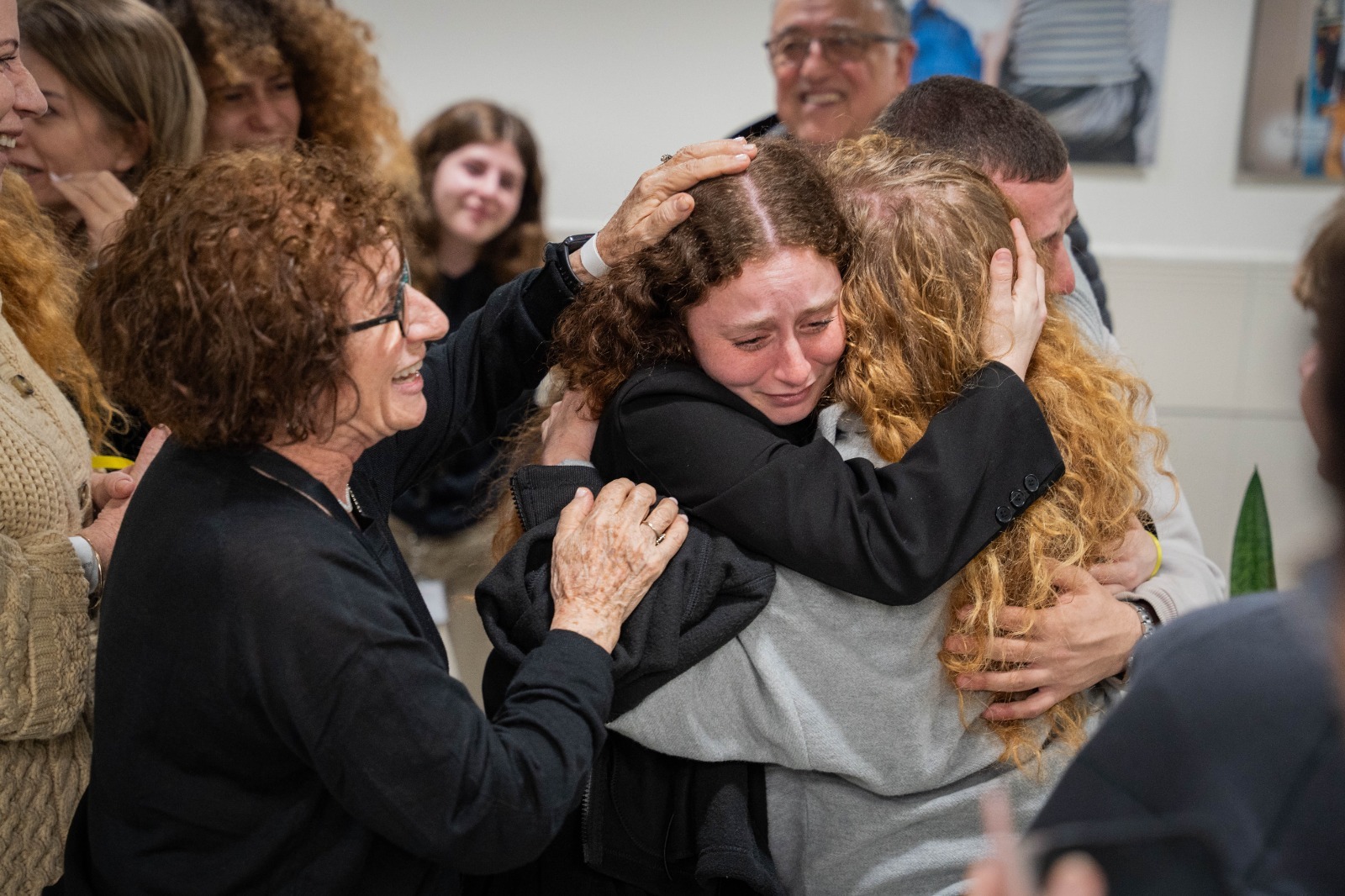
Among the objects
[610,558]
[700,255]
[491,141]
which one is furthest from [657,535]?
[491,141]

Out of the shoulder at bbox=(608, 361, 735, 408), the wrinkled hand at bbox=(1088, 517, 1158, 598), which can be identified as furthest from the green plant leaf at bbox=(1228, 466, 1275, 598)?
the shoulder at bbox=(608, 361, 735, 408)

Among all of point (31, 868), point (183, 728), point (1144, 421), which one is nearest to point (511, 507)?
point (183, 728)

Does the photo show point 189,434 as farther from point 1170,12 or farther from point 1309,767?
point 1170,12

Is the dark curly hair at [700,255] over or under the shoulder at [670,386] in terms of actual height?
over

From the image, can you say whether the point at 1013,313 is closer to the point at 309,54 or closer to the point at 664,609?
the point at 664,609

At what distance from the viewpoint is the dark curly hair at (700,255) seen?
5.11 feet

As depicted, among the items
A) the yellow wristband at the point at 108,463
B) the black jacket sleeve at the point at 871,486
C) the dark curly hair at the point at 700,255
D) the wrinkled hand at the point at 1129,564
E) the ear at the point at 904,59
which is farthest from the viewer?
the ear at the point at 904,59

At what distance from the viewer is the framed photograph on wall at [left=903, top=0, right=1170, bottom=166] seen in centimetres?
444

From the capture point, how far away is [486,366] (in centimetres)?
194

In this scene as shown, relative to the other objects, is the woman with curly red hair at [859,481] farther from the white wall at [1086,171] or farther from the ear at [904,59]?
the white wall at [1086,171]

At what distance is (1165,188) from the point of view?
470 centimetres

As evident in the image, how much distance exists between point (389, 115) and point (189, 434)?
8.46ft

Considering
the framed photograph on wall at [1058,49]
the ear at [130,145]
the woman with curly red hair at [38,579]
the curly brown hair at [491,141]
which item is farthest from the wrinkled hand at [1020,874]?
the framed photograph on wall at [1058,49]

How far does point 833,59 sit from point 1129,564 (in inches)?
73.7
